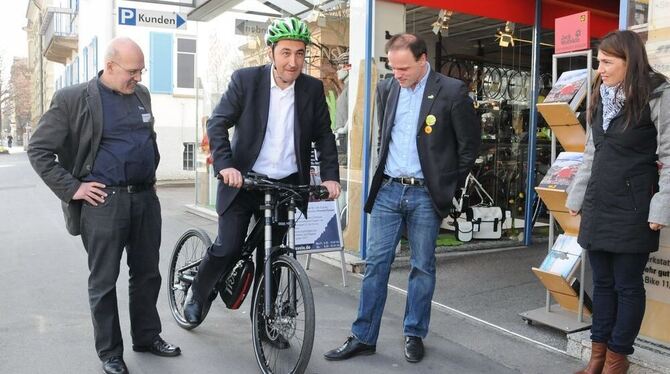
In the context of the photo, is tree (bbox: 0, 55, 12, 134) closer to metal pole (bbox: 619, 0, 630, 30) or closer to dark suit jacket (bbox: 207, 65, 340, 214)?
dark suit jacket (bbox: 207, 65, 340, 214)

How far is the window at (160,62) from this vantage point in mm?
18281

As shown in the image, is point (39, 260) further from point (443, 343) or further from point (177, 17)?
point (177, 17)

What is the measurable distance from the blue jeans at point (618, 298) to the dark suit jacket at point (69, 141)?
8.86 ft

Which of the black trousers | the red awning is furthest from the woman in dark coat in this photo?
the red awning

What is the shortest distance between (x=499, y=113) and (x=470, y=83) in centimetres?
103

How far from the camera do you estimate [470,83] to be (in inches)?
375

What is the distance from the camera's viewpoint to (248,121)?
3.60m

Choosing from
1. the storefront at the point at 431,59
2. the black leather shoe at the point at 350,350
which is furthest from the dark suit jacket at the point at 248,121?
the storefront at the point at 431,59

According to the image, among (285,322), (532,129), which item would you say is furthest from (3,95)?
(285,322)

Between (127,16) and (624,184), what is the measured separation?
993 centimetres

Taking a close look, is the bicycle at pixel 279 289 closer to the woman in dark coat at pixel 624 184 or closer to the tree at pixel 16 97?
the woman in dark coat at pixel 624 184

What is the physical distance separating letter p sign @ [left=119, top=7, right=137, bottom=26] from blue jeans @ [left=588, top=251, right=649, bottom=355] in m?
9.78

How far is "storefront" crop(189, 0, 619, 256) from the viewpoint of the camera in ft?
21.0

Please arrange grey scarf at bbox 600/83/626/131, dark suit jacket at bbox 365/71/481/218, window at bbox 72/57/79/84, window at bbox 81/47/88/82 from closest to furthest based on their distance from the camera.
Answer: grey scarf at bbox 600/83/626/131 → dark suit jacket at bbox 365/71/481/218 → window at bbox 81/47/88/82 → window at bbox 72/57/79/84
